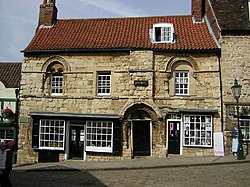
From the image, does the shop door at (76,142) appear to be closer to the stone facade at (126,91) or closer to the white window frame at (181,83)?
the stone facade at (126,91)

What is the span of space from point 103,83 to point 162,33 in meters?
4.89

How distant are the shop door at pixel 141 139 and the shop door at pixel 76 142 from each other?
3154mm

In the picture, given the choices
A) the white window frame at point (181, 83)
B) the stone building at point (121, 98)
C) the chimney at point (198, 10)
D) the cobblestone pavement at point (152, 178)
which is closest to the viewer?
the cobblestone pavement at point (152, 178)

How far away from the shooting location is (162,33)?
18.3 m

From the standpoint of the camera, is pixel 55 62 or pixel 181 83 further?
pixel 55 62

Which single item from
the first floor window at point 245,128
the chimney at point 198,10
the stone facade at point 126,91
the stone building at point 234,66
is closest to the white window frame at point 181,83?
the stone facade at point 126,91

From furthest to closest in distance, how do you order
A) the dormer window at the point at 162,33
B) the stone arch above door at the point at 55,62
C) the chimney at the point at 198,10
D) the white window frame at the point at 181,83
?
the chimney at the point at 198,10
the dormer window at the point at 162,33
the stone arch above door at the point at 55,62
the white window frame at the point at 181,83

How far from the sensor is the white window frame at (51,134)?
17.4 meters

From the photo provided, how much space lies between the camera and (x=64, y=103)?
57.8 ft

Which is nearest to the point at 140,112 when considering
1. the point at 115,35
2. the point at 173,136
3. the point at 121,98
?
the point at 121,98

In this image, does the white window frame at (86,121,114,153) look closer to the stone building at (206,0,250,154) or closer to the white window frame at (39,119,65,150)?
the white window frame at (39,119,65,150)

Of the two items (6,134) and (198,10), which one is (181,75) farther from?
(6,134)

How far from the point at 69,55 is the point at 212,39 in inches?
348

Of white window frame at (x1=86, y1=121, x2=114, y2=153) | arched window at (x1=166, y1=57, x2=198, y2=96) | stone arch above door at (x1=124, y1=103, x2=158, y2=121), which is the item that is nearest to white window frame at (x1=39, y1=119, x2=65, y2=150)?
white window frame at (x1=86, y1=121, x2=114, y2=153)
